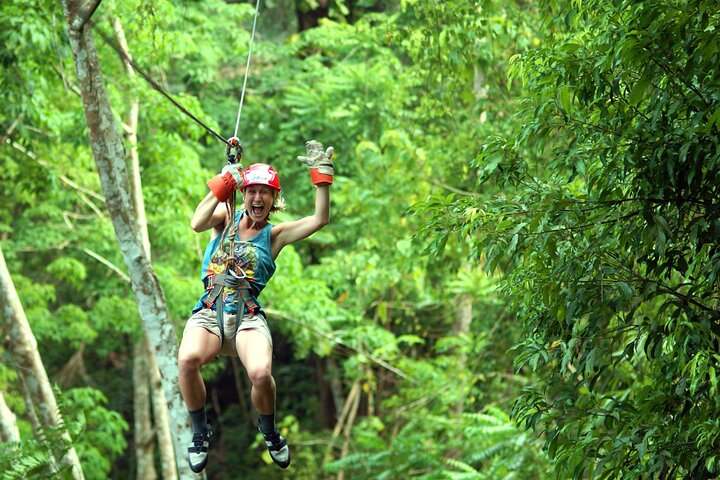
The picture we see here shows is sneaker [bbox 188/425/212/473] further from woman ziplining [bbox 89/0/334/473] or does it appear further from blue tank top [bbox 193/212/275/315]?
blue tank top [bbox 193/212/275/315]

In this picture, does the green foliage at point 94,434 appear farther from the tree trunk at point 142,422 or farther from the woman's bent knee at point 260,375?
the woman's bent knee at point 260,375

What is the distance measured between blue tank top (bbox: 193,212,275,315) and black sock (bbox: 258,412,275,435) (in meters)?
0.48

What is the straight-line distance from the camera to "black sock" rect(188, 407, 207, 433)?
15.6 feet

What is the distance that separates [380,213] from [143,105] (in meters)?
2.81

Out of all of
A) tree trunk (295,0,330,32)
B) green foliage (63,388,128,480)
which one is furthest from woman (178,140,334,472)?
tree trunk (295,0,330,32)

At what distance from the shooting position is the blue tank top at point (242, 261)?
4.74 m

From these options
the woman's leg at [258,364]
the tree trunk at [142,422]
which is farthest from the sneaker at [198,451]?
the tree trunk at [142,422]

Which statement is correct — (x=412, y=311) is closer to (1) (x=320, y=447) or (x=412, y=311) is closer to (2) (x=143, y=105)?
(1) (x=320, y=447)

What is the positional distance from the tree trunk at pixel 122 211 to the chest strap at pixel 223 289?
271 cm

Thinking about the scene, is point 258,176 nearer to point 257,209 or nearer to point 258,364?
point 257,209

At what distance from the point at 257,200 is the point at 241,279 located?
37cm

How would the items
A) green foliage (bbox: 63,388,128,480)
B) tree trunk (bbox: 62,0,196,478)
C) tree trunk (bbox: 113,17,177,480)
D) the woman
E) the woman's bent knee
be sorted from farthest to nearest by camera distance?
green foliage (bbox: 63,388,128,480), tree trunk (bbox: 113,17,177,480), tree trunk (bbox: 62,0,196,478), the woman, the woman's bent knee

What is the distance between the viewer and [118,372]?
19906 mm

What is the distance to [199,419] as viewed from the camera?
4785 mm
